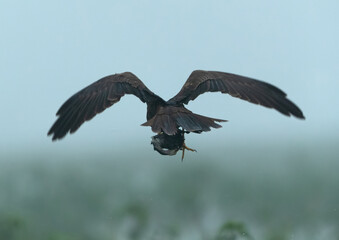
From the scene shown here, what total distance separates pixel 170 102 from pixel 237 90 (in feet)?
4.31

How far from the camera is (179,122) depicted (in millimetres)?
14305

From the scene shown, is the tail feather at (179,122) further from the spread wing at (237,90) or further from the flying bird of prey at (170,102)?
the spread wing at (237,90)

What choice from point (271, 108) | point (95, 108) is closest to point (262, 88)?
point (271, 108)

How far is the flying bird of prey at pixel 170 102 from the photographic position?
14441 millimetres

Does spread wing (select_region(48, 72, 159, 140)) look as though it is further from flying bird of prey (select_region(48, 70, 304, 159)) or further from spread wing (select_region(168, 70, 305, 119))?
spread wing (select_region(168, 70, 305, 119))

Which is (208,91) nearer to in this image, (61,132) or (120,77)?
(120,77)

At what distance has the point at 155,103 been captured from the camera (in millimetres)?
15938

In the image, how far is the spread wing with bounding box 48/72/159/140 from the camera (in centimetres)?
1494

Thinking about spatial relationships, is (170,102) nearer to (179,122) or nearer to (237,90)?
(237,90)

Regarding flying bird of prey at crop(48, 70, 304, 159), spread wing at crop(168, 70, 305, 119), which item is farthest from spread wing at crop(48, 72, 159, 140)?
spread wing at crop(168, 70, 305, 119)

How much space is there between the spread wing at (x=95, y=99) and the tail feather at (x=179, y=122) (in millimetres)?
1247

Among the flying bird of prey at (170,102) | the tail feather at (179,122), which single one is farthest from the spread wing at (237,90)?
the tail feather at (179,122)

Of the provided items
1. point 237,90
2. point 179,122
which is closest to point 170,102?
point 237,90

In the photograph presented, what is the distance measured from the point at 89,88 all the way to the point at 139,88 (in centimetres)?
102
